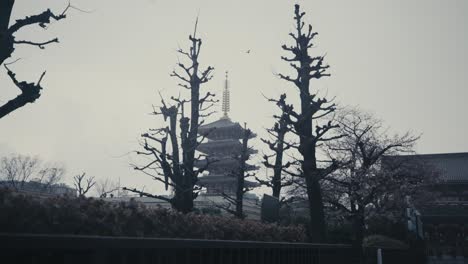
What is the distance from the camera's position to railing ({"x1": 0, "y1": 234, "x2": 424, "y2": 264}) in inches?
87.1

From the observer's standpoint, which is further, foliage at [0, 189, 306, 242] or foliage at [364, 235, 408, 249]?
foliage at [364, 235, 408, 249]

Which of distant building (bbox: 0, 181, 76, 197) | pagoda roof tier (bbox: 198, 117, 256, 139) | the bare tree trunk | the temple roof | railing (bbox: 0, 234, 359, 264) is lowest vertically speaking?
railing (bbox: 0, 234, 359, 264)

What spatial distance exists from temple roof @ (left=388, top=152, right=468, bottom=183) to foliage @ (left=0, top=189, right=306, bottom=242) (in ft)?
111

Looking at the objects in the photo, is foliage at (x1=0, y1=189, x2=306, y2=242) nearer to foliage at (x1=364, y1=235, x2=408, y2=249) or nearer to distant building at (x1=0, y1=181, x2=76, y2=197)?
distant building at (x1=0, y1=181, x2=76, y2=197)

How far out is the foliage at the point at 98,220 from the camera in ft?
11.4

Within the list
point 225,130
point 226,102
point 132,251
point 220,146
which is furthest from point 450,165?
point 132,251

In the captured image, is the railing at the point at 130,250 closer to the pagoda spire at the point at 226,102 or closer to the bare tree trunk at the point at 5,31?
the bare tree trunk at the point at 5,31

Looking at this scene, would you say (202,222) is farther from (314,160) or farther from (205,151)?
(205,151)

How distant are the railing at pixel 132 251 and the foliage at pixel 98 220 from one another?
116 cm

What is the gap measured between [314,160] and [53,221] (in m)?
9.81

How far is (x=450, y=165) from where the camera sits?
126 feet

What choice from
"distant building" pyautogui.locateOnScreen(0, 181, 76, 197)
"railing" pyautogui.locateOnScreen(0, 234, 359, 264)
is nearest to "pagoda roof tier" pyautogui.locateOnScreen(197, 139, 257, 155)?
"distant building" pyautogui.locateOnScreen(0, 181, 76, 197)

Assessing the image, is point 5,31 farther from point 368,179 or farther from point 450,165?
point 450,165

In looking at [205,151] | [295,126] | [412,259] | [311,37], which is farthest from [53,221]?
[205,151]
